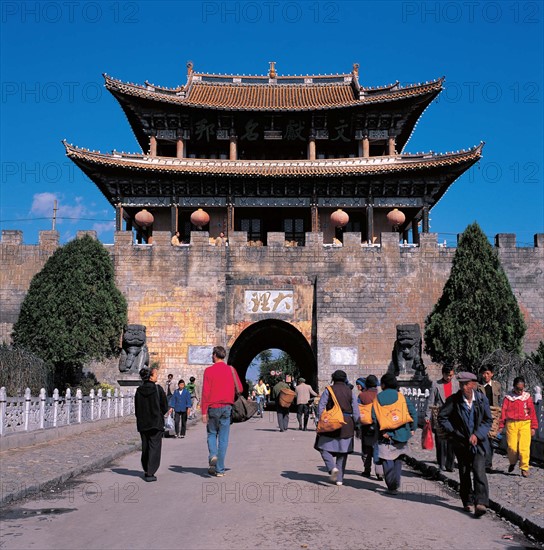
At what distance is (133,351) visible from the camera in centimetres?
2189

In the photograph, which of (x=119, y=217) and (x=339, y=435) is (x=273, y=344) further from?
(x=339, y=435)

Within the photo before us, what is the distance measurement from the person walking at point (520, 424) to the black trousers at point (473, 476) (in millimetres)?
2213

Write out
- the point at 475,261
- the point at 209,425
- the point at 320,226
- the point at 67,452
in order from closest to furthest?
the point at 209,425 → the point at 67,452 → the point at 475,261 → the point at 320,226

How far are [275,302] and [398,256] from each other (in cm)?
451

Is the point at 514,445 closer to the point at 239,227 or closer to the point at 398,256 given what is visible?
the point at 398,256

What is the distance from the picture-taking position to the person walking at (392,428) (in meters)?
7.25

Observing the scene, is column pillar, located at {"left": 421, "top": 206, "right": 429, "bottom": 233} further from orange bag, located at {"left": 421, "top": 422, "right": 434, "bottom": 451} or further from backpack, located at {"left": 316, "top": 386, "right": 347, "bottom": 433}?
backpack, located at {"left": 316, "top": 386, "right": 347, "bottom": 433}

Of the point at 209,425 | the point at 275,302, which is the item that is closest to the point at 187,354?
the point at 275,302

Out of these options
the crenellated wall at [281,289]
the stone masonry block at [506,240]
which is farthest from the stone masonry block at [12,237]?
the stone masonry block at [506,240]

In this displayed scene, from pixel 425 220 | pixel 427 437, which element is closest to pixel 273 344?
pixel 425 220

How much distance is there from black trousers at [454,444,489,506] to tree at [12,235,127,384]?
54.5 feet

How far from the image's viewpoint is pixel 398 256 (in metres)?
24.7

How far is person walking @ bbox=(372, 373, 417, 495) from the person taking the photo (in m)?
7.25

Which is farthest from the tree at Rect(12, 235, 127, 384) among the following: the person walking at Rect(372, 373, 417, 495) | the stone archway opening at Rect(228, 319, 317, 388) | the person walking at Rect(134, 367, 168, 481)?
the person walking at Rect(372, 373, 417, 495)
